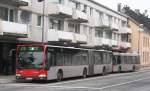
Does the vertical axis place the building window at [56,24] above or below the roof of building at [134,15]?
below

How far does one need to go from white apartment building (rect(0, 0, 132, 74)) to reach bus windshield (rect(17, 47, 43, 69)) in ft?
13.1

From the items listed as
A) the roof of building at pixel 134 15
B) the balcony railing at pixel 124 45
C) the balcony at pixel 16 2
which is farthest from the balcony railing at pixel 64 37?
the roof of building at pixel 134 15

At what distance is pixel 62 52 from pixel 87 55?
6.96 metres

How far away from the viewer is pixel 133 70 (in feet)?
193

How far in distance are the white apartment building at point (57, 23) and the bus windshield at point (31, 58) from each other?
3996mm

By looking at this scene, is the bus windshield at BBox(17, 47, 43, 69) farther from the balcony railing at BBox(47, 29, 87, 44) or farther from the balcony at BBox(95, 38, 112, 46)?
the balcony at BBox(95, 38, 112, 46)

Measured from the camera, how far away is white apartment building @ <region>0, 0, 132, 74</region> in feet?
120

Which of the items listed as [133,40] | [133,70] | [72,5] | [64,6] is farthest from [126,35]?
[64,6]

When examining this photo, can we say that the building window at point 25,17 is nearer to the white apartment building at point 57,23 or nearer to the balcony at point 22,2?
the white apartment building at point 57,23

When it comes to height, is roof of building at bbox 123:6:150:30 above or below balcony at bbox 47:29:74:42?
above

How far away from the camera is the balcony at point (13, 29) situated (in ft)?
110

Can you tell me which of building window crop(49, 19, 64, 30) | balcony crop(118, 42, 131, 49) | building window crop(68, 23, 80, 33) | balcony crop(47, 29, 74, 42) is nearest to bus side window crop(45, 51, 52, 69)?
balcony crop(47, 29, 74, 42)

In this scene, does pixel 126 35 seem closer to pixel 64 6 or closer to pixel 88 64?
pixel 64 6

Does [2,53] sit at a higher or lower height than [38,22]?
lower
